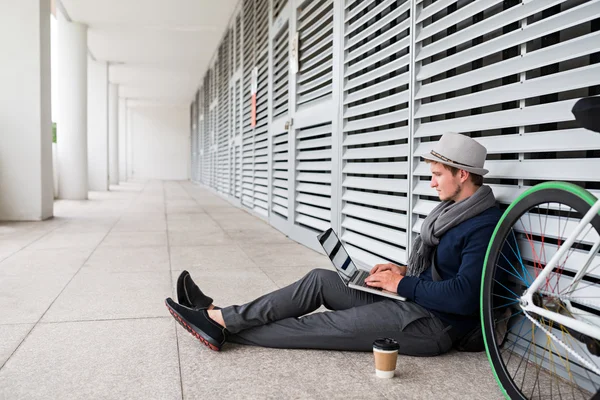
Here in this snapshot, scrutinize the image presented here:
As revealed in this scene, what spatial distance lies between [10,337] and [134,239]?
3.69m

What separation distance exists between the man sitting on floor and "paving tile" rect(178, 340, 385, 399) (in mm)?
65

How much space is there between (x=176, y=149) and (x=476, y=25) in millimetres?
32536

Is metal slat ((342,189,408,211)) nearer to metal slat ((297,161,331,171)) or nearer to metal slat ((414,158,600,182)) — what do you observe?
metal slat ((297,161,331,171))

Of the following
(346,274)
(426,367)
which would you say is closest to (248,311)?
(346,274)

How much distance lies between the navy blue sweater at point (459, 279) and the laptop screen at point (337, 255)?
29cm

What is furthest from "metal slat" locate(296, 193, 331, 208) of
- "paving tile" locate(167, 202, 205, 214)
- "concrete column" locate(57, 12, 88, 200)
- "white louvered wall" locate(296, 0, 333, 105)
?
"concrete column" locate(57, 12, 88, 200)

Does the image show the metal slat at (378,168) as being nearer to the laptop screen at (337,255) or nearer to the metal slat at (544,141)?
the metal slat at (544,141)

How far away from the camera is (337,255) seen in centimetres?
281

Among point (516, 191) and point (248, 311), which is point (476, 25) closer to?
point (516, 191)

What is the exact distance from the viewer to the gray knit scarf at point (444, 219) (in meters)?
2.55

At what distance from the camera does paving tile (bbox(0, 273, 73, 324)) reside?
327 centimetres

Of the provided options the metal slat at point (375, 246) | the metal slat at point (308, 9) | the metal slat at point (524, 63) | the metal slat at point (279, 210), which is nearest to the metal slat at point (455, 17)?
the metal slat at point (524, 63)

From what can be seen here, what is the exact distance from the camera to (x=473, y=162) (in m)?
2.62

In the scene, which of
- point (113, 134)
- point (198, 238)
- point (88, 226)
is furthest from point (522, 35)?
point (113, 134)
